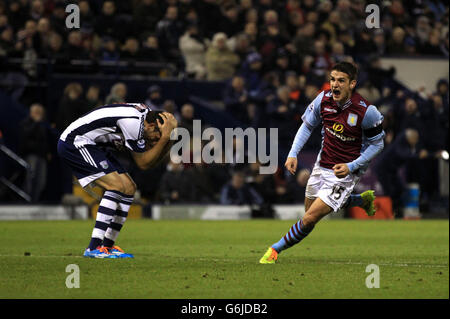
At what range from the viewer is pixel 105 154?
11258 mm

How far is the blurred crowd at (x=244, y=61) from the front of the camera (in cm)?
2086

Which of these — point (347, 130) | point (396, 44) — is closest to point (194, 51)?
point (396, 44)

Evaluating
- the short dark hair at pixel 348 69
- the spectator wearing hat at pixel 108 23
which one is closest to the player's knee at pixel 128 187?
the short dark hair at pixel 348 69

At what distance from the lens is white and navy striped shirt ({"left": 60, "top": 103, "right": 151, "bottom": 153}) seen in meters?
11.0

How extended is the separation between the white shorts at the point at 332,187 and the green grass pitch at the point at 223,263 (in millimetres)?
759

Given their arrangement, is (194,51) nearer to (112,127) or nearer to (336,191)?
(112,127)

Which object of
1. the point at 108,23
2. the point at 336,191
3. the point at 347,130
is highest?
the point at 108,23

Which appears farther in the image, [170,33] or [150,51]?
[170,33]

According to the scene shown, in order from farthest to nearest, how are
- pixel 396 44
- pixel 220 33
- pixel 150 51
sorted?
pixel 396 44, pixel 220 33, pixel 150 51

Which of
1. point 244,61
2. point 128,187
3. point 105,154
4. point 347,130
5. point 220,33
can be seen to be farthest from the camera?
point 244,61

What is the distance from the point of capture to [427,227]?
18.3 meters

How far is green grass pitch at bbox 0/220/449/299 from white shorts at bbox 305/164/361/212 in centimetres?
76

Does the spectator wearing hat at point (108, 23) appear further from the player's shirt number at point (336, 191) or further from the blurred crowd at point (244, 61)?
the player's shirt number at point (336, 191)

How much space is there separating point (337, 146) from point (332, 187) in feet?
1.72
